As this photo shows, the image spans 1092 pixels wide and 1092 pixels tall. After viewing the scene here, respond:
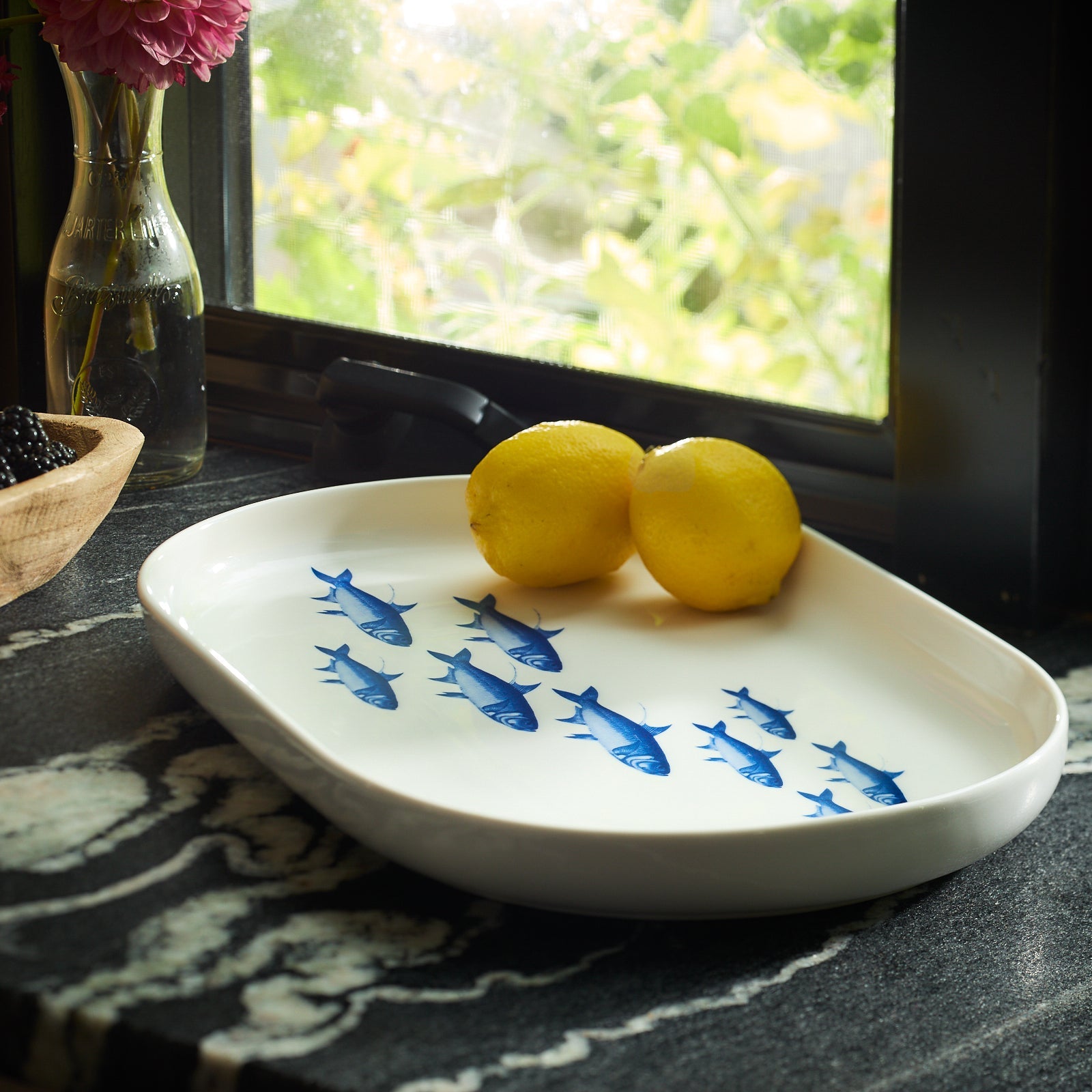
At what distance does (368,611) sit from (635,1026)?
367mm

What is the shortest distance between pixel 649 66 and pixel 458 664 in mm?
538

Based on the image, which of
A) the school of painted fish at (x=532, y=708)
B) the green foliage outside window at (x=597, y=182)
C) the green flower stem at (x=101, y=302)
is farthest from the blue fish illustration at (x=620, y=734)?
the green flower stem at (x=101, y=302)

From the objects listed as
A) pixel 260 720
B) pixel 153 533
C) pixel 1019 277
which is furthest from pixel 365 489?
pixel 1019 277

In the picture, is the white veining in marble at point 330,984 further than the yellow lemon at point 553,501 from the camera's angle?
No

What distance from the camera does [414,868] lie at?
0.54 metres

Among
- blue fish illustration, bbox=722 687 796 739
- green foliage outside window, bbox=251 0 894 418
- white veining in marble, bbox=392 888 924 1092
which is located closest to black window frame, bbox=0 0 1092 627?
green foliage outside window, bbox=251 0 894 418

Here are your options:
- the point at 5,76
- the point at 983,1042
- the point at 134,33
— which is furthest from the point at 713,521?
the point at 5,76

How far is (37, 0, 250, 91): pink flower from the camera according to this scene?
0.84m

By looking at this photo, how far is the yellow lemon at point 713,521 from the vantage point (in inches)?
29.8

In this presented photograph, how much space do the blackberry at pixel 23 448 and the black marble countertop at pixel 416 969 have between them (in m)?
0.17

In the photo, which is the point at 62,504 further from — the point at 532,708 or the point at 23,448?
the point at 532,708

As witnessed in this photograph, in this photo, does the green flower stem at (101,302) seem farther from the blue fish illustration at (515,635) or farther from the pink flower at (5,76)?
the blue fish illustration at (515,635)

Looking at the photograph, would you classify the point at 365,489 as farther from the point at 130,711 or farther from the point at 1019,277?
the point at 1019,277

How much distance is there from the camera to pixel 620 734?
0.66 metres
